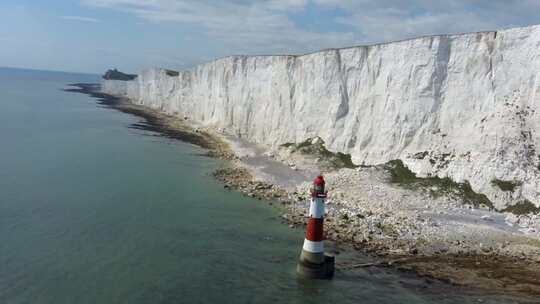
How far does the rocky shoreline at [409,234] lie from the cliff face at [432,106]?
2197 mm

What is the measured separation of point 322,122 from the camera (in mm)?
32719

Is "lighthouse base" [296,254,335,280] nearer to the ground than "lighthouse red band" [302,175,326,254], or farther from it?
nearer to the ground

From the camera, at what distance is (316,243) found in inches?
568

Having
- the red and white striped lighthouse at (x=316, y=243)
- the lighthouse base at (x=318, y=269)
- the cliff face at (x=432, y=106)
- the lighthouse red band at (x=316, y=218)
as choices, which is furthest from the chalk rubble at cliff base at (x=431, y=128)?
the lighthouse red band at (x=316, y=218)

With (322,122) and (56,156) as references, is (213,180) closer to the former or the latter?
(322,122)

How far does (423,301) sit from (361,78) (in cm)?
1880

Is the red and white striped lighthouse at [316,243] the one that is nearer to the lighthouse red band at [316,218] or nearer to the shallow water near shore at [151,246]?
the lighthouse red band at [316,218]

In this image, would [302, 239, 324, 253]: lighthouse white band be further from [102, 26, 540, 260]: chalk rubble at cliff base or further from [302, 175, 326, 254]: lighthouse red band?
[102, 26, 540, 260]: chalk rubble at cliff base

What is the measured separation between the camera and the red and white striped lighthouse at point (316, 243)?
14.2 m

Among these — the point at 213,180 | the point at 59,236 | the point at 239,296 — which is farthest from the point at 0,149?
the point at 239,296

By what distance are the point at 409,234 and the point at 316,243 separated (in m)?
5.44

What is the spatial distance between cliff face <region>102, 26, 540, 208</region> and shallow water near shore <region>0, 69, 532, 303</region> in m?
8.70

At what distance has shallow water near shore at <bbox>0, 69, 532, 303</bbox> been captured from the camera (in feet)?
43.6

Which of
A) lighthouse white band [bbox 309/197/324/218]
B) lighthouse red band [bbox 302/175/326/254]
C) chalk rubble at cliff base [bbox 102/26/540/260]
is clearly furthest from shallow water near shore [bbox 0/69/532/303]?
chalk rubble at cliff base [bbox 102/26/540/260]
